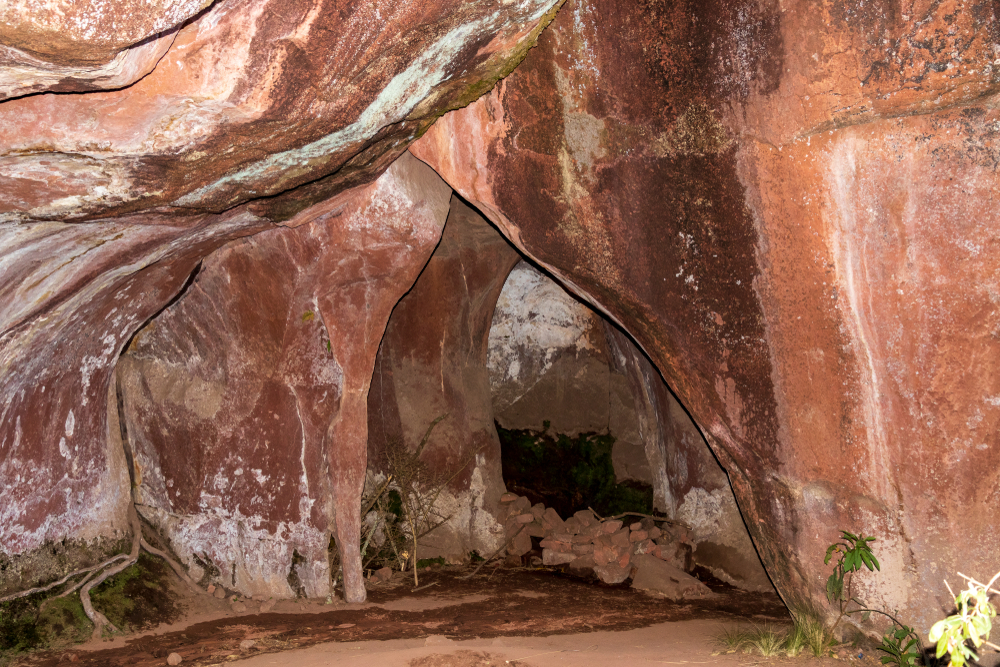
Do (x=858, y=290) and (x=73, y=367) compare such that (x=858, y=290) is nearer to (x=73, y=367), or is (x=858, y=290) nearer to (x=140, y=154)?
(x=140, y=154)

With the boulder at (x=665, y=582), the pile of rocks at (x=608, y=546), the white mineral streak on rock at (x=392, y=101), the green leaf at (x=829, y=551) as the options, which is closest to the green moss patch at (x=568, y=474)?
the pile of rocks at (x=608, y=546)

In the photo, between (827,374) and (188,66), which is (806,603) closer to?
(827,374)

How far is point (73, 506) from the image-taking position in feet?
17.7

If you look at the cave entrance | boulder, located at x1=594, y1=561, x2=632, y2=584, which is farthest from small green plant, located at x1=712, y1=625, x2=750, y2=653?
boulder, located at x1=594, y1=561, x2=632, y2=584

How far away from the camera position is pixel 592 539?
7539 mm

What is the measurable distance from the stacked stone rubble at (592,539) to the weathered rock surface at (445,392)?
0.31 metres

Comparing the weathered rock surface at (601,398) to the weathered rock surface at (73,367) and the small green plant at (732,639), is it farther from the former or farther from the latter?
the weathered rock surface at (73,367)

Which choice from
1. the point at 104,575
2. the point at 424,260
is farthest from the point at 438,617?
the point at 424,260

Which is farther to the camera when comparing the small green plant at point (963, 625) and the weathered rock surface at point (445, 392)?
the weathered rock surface at point (445, 392)

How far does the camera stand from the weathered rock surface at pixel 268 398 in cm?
556

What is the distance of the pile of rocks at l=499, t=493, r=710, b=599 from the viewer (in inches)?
261

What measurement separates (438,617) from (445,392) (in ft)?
8.39

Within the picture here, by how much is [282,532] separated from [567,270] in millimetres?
2894

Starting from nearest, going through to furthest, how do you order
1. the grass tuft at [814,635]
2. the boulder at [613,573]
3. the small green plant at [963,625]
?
1. the small green plant at [963,625]
2. the grass tuft at [814,635]
3. the boulder at [613,573]
